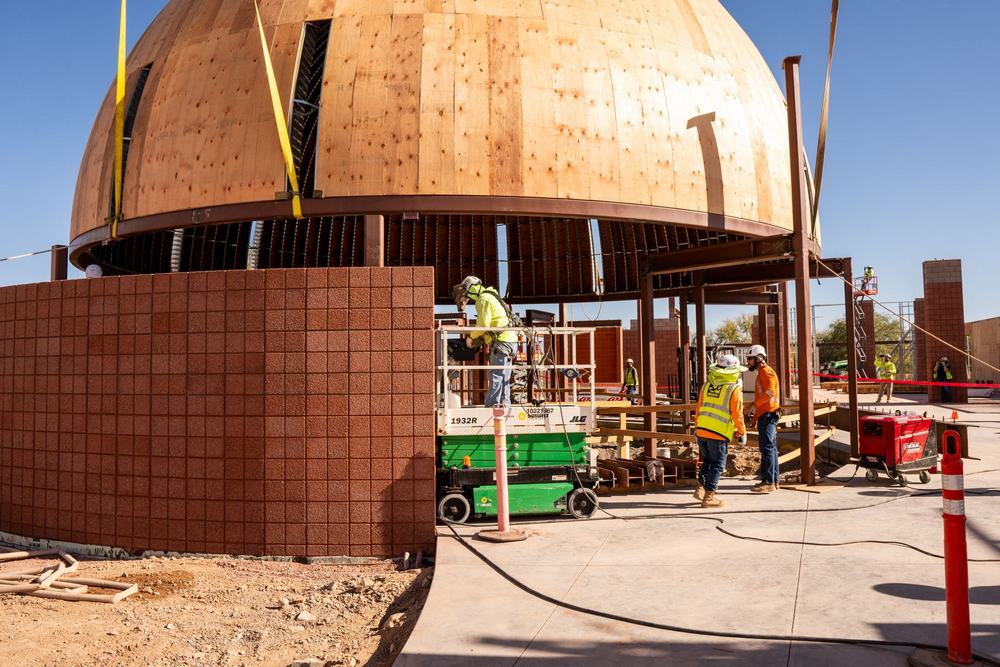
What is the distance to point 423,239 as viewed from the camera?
17688mm

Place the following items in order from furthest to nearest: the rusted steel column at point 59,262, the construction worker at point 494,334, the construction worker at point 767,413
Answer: the rusted steel column at point 59,262 < the construction worker at point 767,413 < the construction worker at point 494,334

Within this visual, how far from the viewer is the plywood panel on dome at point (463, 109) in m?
9.99

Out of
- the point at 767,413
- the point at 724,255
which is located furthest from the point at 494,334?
the point at 724,255

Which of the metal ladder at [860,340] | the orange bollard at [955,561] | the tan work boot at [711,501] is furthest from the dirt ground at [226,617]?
the metal ladder at [860,340]

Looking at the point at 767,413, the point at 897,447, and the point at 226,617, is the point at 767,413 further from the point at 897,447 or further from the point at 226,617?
the point at 226,617

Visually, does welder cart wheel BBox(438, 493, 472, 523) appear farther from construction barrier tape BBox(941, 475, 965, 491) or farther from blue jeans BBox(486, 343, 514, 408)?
construction barrier tape BBox(941, 475, 965, 491)

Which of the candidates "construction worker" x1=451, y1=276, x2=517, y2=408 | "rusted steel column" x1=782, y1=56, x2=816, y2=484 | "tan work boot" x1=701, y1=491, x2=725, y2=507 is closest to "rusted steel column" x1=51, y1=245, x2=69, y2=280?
"construction worker" x1=451, y1=276, x2=517, y2=408

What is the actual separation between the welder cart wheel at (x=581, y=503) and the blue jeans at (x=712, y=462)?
1458 mm

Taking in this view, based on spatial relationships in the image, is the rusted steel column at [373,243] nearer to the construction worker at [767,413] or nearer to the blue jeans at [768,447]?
the construction worker at [767,413]

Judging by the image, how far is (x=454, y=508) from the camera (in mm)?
8617

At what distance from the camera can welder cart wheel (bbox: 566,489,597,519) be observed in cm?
877

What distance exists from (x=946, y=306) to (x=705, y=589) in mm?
25907

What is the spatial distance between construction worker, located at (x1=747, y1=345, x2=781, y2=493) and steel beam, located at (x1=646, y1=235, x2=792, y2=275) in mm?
1712

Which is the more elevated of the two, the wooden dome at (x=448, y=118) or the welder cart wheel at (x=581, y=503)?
the wooden dome at (x=448, y=118)
